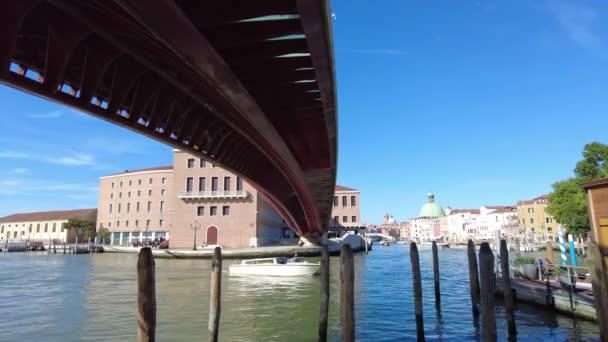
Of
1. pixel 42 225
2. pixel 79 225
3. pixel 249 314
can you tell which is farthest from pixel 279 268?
pixel 42 225

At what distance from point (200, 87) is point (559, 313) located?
12.0m

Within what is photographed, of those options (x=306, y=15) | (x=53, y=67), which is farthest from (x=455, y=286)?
(x=53, y=67)

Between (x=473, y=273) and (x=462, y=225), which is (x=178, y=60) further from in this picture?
(x=462, y=225)

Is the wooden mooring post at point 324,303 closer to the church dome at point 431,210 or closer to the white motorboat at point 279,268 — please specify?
the white motorboat at point 279,268

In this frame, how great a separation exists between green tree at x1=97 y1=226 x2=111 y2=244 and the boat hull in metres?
52.4

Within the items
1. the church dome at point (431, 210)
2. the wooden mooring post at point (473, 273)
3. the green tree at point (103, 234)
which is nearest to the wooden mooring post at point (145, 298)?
the wooden mooring post at point (473, 273)

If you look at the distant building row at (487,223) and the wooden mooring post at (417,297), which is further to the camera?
the distant building row at (487,223)

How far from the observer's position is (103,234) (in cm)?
6588

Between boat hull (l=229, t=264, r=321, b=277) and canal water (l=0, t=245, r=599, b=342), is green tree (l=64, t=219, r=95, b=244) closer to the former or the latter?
canal water (l=0, t=245, r=599, b=342)

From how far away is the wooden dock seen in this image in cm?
1122

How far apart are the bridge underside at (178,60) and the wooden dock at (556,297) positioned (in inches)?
335

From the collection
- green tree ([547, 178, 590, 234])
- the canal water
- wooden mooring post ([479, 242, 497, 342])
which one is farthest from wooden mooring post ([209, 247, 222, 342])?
green tree ([547, 178, 590, 234])

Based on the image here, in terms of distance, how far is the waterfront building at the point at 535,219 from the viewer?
Answer: 7662 centimetres

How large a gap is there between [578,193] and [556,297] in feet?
126
